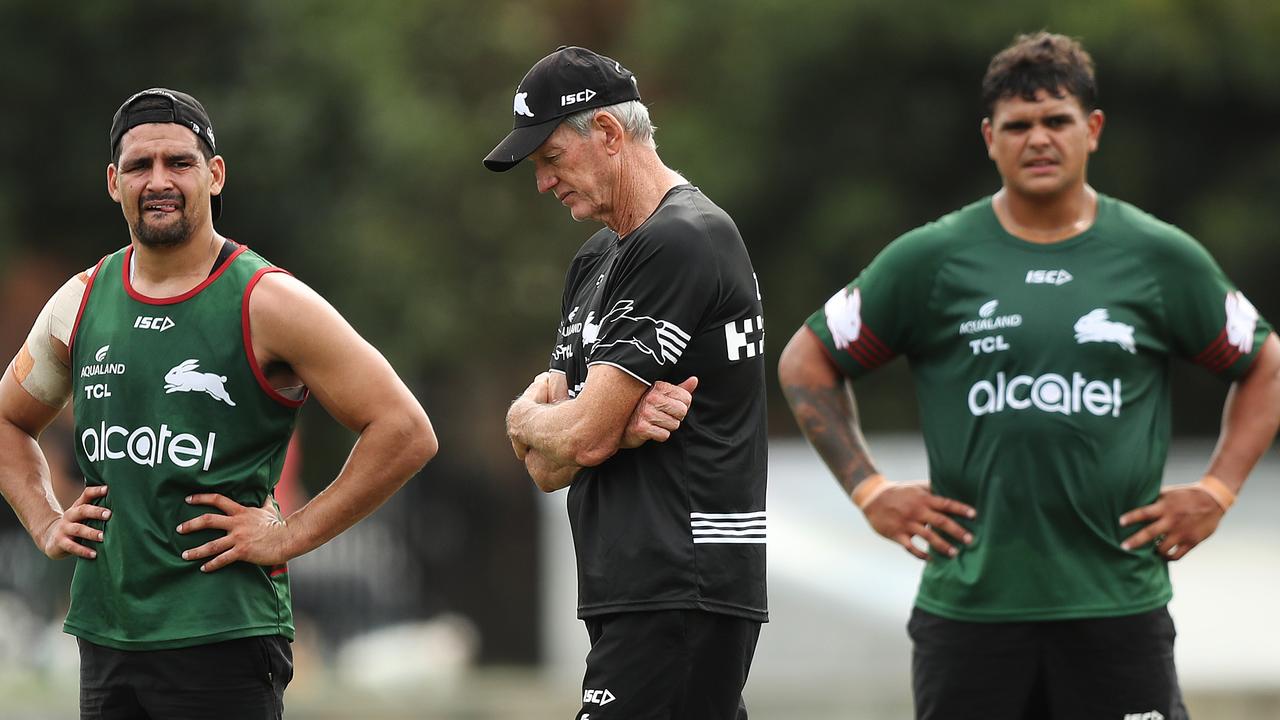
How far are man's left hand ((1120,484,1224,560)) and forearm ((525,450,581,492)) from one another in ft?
6.27

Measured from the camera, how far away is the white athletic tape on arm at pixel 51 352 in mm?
5387

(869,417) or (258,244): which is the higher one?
(258,244)

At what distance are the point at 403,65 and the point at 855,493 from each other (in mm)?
16203

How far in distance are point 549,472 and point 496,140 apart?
1665 cm

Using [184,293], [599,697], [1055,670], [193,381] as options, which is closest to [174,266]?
[184,293]

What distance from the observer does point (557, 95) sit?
16.5 ft

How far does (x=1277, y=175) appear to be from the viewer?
1730cm

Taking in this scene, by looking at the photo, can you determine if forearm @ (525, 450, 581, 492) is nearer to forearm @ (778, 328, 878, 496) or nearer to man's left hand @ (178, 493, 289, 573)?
man's left hand @ (178, 493, 289, 573)

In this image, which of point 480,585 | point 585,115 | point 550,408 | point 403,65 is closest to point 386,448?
point 550,408

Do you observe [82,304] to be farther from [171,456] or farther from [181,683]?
[181,683]

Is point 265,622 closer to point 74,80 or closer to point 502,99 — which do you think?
point 74,80

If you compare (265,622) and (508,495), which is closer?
(265,622)

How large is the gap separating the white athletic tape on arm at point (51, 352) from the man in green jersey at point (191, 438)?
1cm

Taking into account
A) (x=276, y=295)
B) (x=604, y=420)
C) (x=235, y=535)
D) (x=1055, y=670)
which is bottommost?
(x=1055, y=670)
